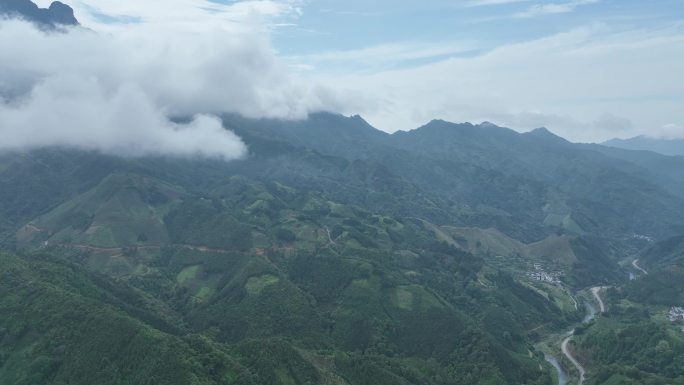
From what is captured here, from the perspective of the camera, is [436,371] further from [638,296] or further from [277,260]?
[638,296]

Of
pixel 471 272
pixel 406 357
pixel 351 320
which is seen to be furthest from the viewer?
pixel 471 272

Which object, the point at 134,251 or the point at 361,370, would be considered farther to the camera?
the point at 134,251

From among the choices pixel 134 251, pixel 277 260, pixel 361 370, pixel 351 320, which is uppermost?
pixel 361 370

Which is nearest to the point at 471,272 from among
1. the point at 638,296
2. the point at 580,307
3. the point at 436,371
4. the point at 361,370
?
the point at 580,307

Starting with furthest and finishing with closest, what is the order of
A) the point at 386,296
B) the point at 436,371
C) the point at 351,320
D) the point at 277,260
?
1. the point at 277,260
2. the point at 386,296
3. the point at 351,320
4. the point at 436,371

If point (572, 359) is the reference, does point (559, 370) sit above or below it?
below

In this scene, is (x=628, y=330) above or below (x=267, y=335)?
above

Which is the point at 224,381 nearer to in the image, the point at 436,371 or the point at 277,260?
the point at 436,371

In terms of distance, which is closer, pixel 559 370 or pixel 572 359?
pixel 559 370

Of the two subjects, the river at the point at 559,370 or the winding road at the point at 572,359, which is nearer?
the winding road at the point at 572,359

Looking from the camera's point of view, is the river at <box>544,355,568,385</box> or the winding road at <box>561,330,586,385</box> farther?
the river at <box>544,355,568,385</box>
